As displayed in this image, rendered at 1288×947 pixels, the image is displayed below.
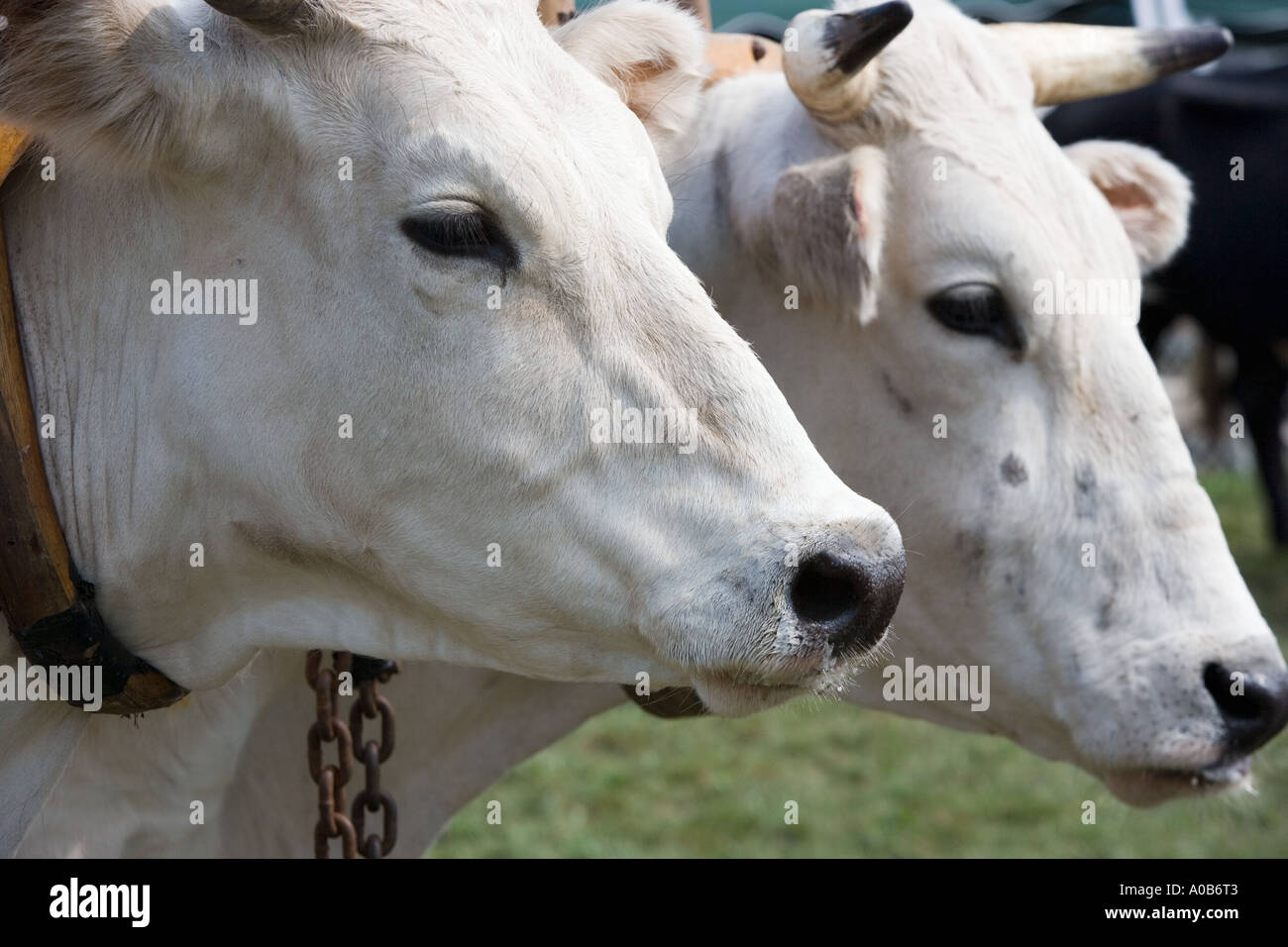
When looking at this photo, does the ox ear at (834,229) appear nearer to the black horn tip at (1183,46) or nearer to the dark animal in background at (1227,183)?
the black horn tip at (1183,46)

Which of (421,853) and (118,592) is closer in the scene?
(118,592)

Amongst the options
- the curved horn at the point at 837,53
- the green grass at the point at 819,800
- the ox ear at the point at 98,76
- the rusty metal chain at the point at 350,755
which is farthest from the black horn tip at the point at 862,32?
the green grass at the point at 819,800

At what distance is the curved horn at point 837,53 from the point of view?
2662mm

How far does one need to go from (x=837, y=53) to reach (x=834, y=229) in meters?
0.33

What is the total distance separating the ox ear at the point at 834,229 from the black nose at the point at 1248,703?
0.95 metres

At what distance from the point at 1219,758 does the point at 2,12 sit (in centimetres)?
239

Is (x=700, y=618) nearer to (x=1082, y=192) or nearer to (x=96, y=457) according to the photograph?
(x=96, y=457)

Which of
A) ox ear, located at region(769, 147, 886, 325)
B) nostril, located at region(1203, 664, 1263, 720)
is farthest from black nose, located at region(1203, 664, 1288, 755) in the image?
ox ear, located at region(769, 147, 886, 325)

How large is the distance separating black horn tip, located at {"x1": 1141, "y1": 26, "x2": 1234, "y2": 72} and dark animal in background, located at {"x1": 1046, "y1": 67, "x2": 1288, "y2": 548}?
19.6ft

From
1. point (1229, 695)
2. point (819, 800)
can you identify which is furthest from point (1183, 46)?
point (819, 800)
